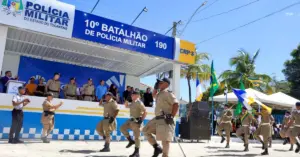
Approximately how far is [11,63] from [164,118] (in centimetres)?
1013

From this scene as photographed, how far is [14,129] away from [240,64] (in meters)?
26.6

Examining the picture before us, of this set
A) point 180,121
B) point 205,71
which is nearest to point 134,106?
point 180,121

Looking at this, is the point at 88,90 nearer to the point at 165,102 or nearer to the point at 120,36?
the point at 120,36

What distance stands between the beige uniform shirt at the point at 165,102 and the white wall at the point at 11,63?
965cm

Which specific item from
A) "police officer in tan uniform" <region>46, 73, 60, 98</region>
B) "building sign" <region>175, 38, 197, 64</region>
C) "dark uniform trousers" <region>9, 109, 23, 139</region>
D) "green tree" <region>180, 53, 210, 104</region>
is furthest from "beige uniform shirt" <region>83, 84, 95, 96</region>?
"green tree" <region>180, 53, 210, 104</region>

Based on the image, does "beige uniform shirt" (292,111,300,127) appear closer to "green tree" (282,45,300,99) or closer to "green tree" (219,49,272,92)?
"green tree" (219,49,272,92)

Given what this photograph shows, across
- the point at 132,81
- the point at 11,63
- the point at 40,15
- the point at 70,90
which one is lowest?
the point at 70,90

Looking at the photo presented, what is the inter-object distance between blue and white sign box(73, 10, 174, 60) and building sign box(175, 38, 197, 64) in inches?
11.6

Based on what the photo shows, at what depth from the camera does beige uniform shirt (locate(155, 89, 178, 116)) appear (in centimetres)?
580

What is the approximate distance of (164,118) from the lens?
5.77m

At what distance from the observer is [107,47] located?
36.7 ft

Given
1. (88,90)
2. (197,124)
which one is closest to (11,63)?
(88,90)

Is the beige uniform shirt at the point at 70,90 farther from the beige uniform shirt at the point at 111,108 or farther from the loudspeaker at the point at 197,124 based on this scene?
the loudspeaker at the point at 197,124

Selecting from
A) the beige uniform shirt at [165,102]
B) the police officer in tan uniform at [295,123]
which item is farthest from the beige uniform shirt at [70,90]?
the police officer in tan uniform at [295,123]
